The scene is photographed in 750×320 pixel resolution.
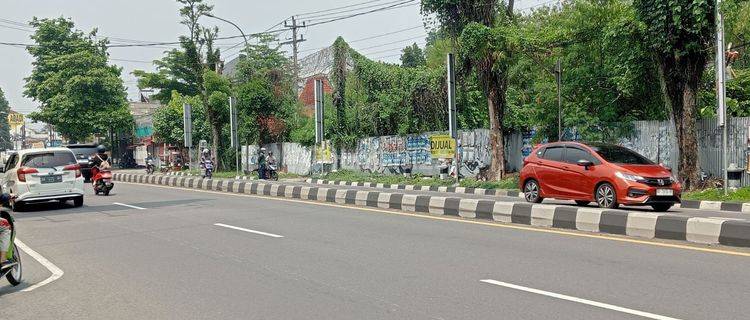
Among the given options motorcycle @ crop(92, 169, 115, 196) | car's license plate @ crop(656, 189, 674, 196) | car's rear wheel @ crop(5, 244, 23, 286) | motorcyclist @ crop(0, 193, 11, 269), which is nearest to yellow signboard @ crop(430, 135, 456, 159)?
motorcycle @ crop(92, 169, 115, 196)

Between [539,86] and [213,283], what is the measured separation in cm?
2016

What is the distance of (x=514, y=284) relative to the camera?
21.4 ft

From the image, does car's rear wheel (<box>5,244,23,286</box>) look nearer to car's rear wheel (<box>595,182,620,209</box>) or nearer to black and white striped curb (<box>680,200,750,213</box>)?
car's rear wheel (<box>595,182,620,209</box>)

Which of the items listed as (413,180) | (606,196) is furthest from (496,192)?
(606,196)

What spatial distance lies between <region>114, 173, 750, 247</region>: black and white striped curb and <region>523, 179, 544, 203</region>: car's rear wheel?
7.58 feet

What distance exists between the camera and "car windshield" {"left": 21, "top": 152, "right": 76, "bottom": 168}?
55.1 feet

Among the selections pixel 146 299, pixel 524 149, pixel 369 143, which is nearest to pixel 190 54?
pixel 369 143

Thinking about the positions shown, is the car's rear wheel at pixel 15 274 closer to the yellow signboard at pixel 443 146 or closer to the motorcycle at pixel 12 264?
the motorcycle at pixel 12 264

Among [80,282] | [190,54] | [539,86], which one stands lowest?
[80,282]

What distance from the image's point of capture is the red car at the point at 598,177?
12.9 meters

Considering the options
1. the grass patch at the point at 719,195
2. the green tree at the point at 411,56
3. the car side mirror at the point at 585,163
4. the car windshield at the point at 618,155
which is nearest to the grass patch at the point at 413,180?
the grass patch at the point at 719,195

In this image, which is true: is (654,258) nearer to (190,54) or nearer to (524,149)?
(524,149)

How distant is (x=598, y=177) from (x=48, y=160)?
13.6 meters

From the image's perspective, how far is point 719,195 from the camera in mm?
17344
